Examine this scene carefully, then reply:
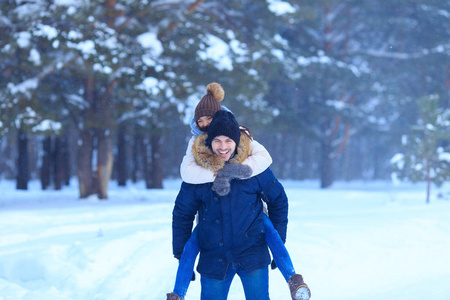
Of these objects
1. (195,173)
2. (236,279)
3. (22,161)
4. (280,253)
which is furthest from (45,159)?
(280,253)

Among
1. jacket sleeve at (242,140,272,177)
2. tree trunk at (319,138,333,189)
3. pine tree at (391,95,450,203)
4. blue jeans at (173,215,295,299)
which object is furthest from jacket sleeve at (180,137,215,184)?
tree trunk at (319,138,333,189)

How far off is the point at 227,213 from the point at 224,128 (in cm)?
57

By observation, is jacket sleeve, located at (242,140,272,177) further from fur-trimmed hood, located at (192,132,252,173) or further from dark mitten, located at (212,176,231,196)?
dark mitten, located at (212,176,231,196)

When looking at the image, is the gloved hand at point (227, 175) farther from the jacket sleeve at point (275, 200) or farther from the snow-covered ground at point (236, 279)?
the snow-covered ground at point (236, 279)

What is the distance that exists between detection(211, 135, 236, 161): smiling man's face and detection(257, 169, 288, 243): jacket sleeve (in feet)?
0.87

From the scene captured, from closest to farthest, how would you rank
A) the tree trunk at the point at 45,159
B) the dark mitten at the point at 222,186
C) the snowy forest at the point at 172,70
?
the dark mitten at the point at 222,186, the snowy forest at the point at 172,70, the tree trunk at the point at 45,159

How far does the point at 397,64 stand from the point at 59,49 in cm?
2073

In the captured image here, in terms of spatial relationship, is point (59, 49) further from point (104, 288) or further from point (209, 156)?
point (209, 156)

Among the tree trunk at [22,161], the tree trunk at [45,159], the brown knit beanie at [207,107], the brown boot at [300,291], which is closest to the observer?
the brown boot at [300,291]

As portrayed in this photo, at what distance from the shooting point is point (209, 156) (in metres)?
3.33

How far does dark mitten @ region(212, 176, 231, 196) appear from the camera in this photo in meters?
3.21

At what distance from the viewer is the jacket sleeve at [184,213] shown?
3345 millimetres

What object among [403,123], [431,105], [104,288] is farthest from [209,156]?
[403,123]

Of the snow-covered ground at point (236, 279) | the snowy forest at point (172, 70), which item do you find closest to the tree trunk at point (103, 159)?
the snowy forest at point (172, 70)
